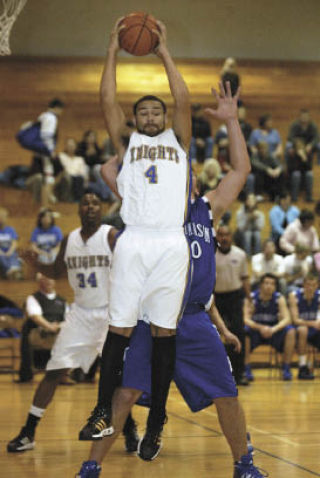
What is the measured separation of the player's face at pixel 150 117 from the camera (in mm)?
4637

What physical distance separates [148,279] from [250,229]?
1109 centimetres

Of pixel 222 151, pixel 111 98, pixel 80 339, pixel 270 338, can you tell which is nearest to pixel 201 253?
pixel 111 98

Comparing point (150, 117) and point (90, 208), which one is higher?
point (150, 117)

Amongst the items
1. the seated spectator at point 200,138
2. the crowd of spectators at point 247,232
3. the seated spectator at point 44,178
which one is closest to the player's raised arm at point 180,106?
the crowd of spectators at point 247,232

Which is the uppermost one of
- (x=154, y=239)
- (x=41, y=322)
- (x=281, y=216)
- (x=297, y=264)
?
(x=281, y=216)

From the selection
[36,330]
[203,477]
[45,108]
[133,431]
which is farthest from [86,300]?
[45,108]

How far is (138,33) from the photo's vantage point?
477cm

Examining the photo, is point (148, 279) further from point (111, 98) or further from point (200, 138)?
point (200, 138)

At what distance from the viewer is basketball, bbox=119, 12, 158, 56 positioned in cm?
477

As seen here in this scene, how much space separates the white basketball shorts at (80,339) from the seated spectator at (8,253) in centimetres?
785

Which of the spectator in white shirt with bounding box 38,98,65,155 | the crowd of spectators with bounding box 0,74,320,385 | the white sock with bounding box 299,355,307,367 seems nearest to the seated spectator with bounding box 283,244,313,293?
the crowd of spectators with bounding box 0,74,320,385

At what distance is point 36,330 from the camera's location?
11492mm

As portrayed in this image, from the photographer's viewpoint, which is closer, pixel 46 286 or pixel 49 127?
pixel 46 286

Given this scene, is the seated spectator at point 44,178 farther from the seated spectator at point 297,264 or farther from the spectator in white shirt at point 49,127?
the seated spectator at point 297,264
